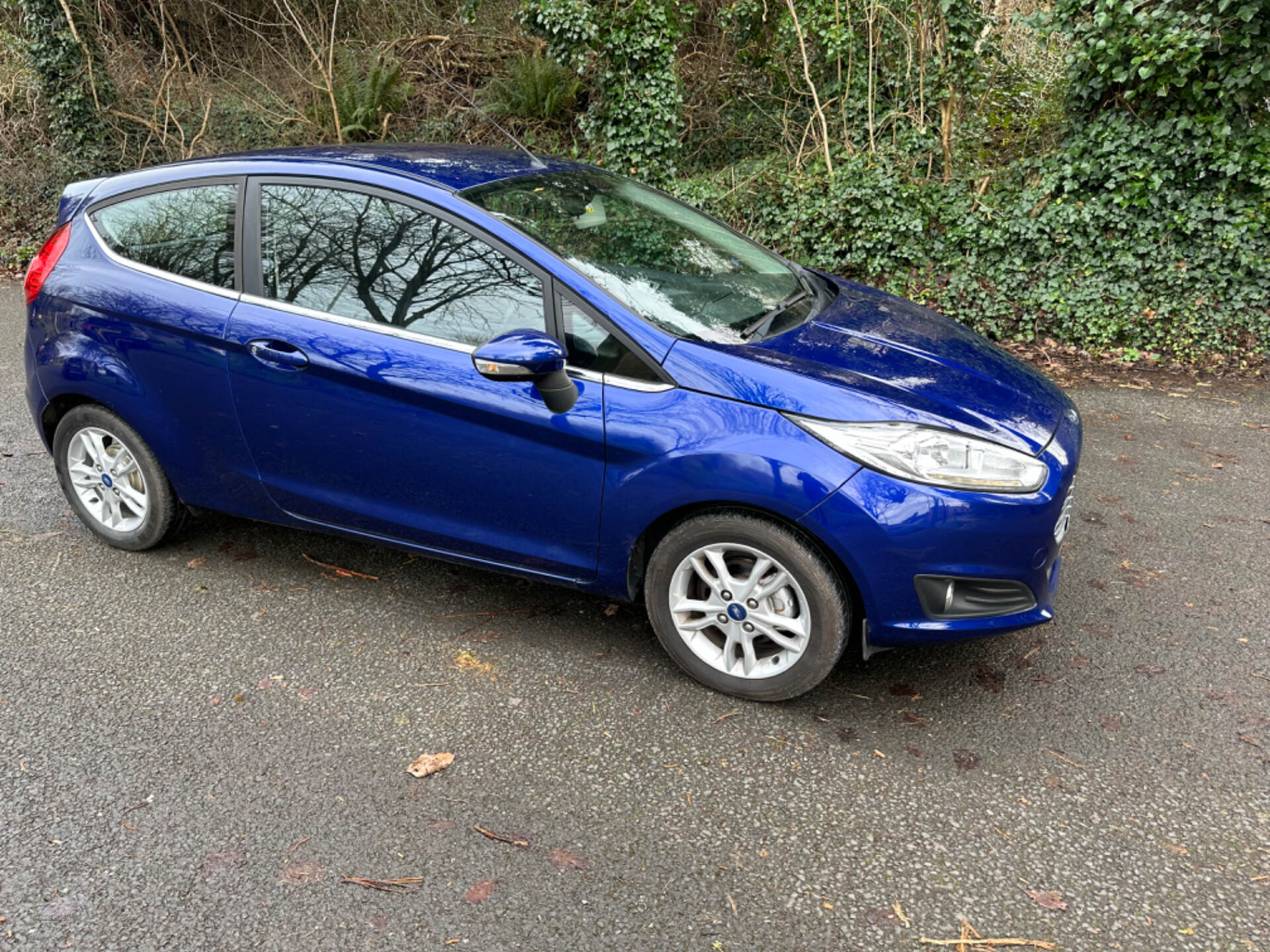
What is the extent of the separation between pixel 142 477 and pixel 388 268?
1.53m

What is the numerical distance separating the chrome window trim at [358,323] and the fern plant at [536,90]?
24.2ft

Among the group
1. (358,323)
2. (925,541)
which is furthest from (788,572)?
(358,323)

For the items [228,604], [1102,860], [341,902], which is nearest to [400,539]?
[228,604]

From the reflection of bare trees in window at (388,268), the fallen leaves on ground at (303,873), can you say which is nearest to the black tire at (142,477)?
the reflection of bare trees in window at (388,268)

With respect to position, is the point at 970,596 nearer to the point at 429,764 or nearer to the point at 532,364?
the point at 532,364

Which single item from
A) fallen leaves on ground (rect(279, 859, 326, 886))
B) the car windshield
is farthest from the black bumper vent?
fallen leaves on ground (rect(279, 859, 326, 886))

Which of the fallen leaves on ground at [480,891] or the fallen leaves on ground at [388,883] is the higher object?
the fallen leaves on ground at [388,883]

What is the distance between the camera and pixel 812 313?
154 inches

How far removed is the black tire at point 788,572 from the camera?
10.2 ft

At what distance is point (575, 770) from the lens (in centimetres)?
305

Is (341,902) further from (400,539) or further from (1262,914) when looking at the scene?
(1262,914)

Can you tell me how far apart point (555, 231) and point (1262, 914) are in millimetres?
2894

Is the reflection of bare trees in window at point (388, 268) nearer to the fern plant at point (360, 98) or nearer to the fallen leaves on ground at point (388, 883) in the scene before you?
the fallen leaves on ground at point (388, 883)

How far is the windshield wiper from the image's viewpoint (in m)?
3.55
